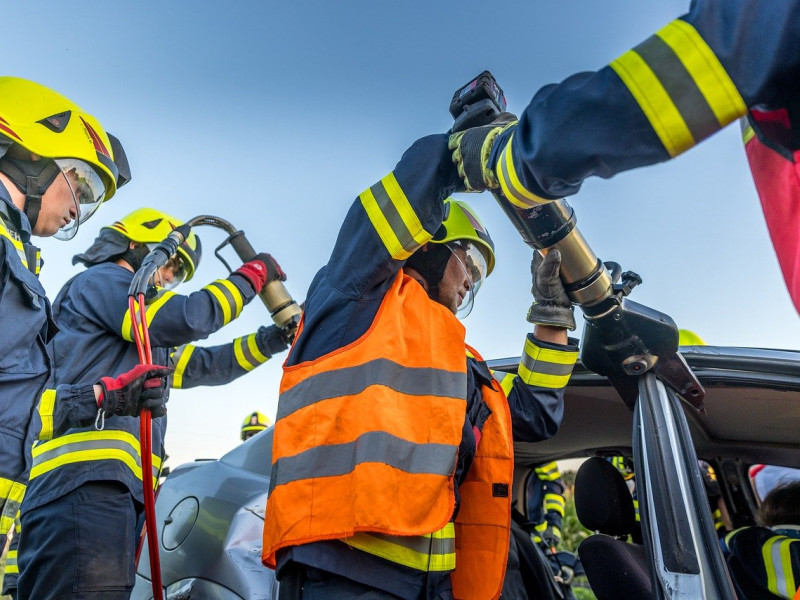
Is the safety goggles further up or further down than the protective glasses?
further up

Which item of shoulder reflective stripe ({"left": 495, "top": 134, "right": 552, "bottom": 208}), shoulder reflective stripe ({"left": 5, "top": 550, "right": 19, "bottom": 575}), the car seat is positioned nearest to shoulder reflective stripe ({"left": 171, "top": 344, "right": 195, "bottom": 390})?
shoulder reflective stripe ({"left": 5, "top": 550, "right": 19, "bottom": 575})

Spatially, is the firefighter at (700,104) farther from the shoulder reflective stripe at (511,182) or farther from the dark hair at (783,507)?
the dark hair at (783,507)

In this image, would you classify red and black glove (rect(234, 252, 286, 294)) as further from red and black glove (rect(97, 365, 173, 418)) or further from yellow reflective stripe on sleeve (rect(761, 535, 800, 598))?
yellow reflective stripe on sleeve (rect(761, 535, 800, 598))

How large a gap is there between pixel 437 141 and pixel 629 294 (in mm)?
812

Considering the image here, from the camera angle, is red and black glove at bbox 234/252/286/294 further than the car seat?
Yes

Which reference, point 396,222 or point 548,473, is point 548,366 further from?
point 548,473

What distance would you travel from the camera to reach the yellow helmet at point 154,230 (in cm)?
355

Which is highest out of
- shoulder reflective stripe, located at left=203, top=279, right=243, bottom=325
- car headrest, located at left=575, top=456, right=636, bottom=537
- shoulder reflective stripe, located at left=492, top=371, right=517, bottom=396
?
shoulder reflective stripe, located at left=203, top=279, right=243, bottom=325

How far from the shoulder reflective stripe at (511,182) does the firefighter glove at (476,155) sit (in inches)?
4.4

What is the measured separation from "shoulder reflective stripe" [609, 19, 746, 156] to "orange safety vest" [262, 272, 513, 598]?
2.80ft

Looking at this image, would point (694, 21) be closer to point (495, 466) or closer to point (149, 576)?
point (495, 466)

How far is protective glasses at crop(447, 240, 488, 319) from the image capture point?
7.62 feet

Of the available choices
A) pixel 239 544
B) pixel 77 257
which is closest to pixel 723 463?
pixel 239 544

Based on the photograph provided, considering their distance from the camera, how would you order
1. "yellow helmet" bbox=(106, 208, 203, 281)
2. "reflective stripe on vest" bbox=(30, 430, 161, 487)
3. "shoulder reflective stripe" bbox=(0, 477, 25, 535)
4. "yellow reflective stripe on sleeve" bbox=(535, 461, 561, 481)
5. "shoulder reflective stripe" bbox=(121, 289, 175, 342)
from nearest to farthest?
1. "shoulder reflective stripe" bbox=(0, 477, 25, 535)
2. "reflective stripe on vest" bbox=(30, 430, 161, 487)
3. "shoulder reflective stripe" bbox=(121, 289, 175, 342)
4. "yellow helmet" bbox=(106, 208, 203, 281)
5. "yellow reflective stripe on sleeve" bbox=(535, 461, 561, 481)
